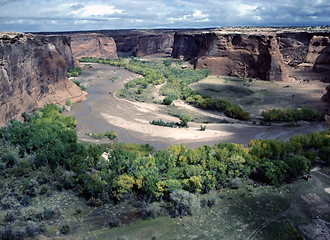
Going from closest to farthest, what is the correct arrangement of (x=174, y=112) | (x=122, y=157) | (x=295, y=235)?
(x=295, y=235) < (x=122, y=157) < (x=174, y=112)

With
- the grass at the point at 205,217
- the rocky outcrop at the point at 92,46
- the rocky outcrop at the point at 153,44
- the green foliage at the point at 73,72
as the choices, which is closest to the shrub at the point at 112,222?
the grass at the point at 205,217

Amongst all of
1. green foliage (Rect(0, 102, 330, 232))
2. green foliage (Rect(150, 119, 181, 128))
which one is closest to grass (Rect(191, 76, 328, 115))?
green foliage (Rect(150, 119, 181, 128))

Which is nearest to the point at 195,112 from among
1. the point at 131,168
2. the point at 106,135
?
the point at 106,135

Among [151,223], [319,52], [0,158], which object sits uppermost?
[319,52]

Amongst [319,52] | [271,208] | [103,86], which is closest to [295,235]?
[271,208]

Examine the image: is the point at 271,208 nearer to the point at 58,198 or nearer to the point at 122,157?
the point at 122,157

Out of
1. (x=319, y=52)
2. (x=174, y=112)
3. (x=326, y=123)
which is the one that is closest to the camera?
(x=326, y=123)
